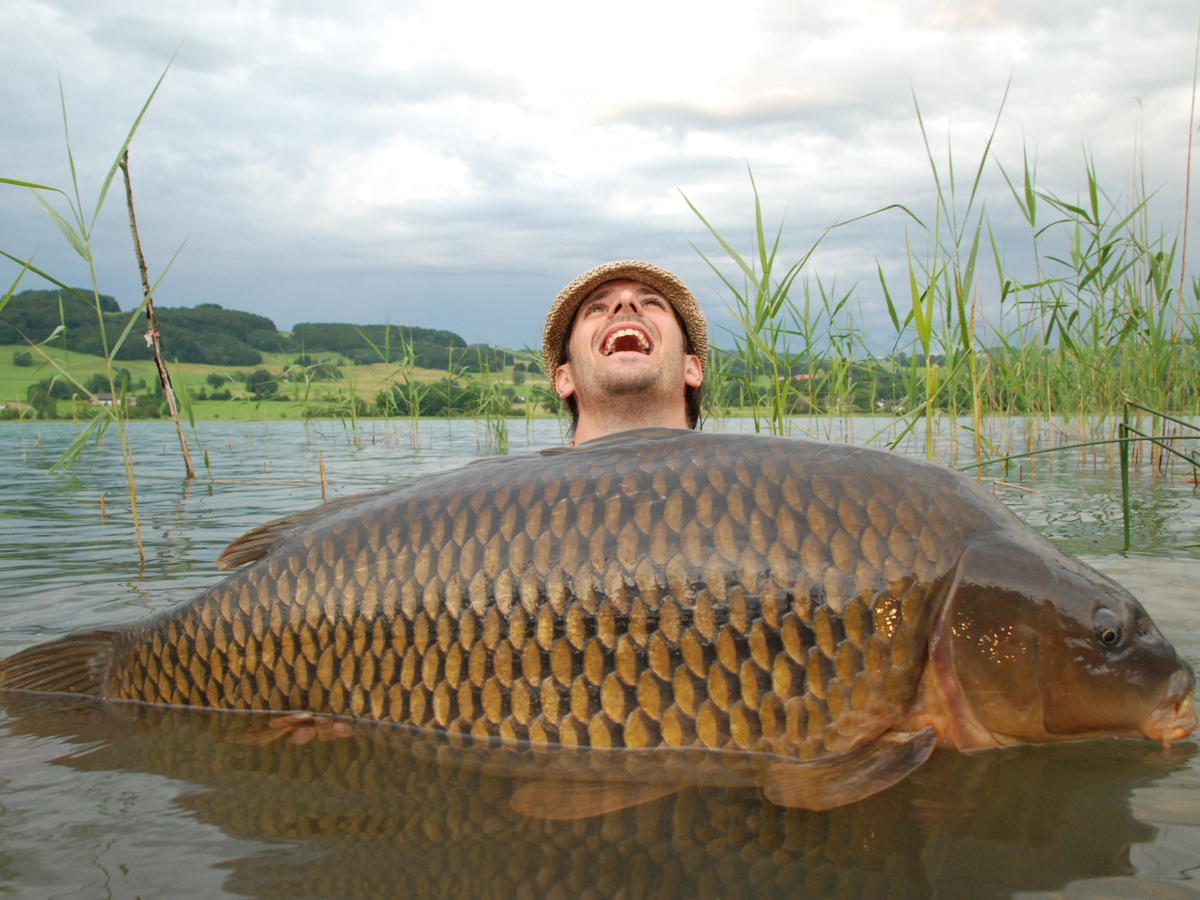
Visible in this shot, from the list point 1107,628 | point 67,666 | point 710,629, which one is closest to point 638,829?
point 710,629

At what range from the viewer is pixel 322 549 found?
201cm

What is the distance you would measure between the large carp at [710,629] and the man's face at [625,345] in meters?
2.05

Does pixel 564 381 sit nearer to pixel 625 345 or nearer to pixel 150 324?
pixel 625 345

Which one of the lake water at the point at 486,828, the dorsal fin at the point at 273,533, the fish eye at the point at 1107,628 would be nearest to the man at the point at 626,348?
the dorsal fin at the point at 273,533

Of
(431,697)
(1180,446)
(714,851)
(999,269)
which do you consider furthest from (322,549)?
(1180,446)

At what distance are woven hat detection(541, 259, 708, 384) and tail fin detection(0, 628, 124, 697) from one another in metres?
2.88

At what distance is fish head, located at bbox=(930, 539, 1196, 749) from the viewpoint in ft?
5.34

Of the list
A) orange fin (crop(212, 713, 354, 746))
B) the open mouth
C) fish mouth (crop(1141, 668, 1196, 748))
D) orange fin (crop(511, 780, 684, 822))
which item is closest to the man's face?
the open mouth

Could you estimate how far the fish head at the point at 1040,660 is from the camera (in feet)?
5.34

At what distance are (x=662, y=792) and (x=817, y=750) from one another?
1.06ft

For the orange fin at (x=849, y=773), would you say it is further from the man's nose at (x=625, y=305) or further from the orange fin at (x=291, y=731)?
the man's nose at (x=625, y=305)

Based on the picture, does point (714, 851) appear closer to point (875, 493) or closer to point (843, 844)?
point (843, 844)

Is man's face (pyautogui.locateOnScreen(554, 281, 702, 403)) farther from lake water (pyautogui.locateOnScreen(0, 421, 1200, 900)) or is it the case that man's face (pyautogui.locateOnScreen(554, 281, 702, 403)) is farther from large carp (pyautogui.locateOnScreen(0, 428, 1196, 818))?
lake water (pyautogui.locateOnScreen(0, 421, 1200, 900))

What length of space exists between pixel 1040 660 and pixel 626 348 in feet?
9.36
